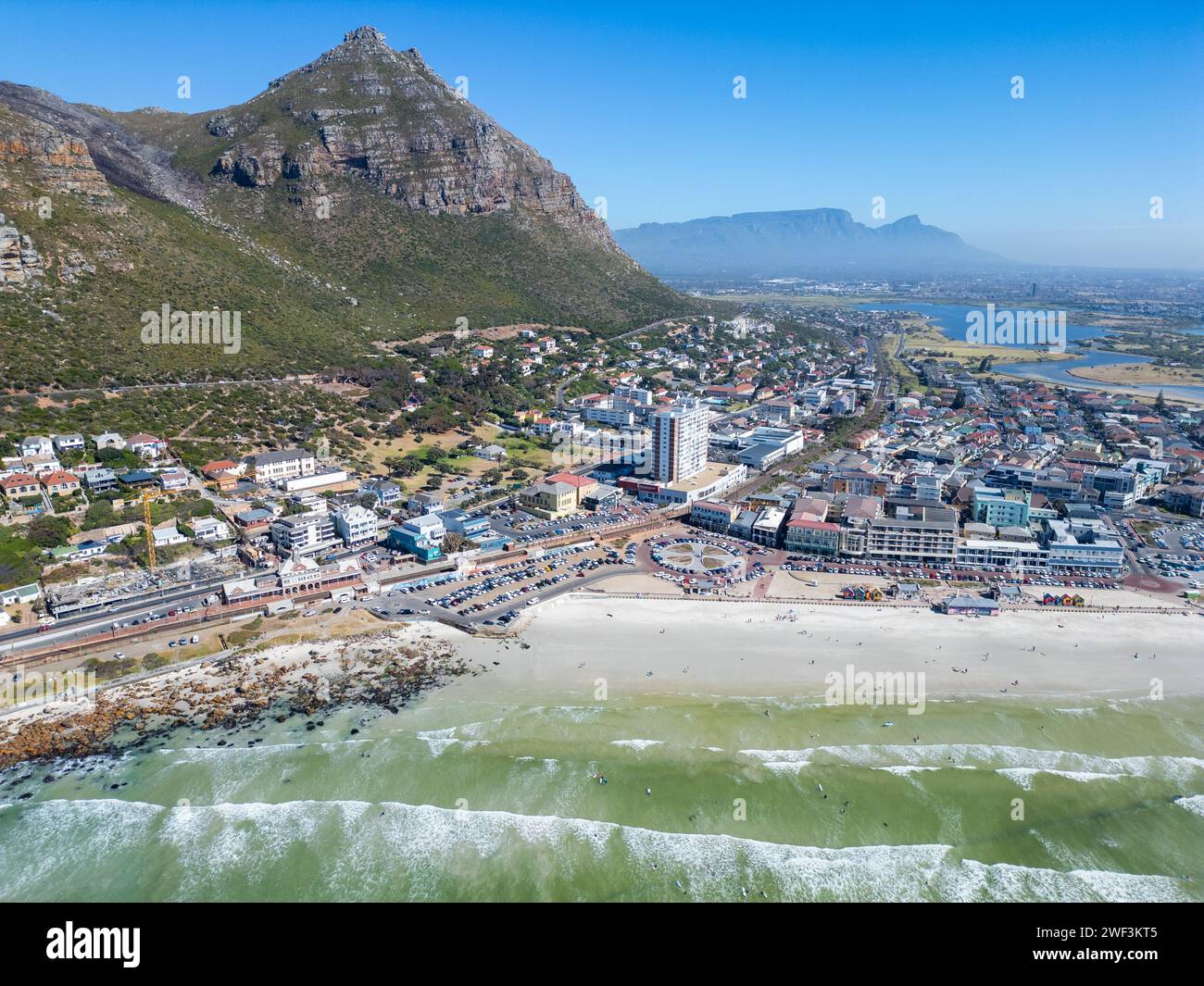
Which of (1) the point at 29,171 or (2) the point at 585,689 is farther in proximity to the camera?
(1) the point at 29,171

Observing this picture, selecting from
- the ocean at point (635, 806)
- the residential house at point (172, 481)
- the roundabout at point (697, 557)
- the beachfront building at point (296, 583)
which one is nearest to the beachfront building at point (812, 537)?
the roundabout at point (697, 557)

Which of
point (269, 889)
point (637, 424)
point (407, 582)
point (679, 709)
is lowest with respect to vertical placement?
point (269, 889)

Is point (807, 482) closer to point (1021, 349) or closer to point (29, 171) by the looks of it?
point (29, 171)

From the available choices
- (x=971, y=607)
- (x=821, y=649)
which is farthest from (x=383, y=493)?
(x=971, y=607)

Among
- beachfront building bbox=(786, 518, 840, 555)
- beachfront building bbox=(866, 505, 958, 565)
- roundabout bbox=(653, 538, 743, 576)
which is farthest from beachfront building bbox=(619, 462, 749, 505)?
beachfront building bbox=(866, 505, 958, 565)

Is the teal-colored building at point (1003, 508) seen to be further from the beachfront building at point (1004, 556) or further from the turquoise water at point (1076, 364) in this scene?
the turquoise water at point (1076, 364)

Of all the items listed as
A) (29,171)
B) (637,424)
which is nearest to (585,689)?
(637,424)
